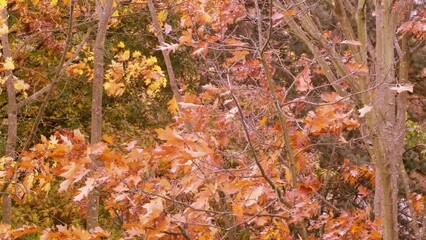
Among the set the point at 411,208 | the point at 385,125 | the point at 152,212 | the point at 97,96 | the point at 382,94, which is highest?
the point at 382,94

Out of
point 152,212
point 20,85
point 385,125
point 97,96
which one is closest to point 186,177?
point 152,212

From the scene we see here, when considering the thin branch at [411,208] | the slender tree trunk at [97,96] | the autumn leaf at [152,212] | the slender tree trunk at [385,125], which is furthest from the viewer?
the slender tree trunk at [97,96]

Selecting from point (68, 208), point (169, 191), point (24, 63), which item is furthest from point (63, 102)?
point (169, 191)

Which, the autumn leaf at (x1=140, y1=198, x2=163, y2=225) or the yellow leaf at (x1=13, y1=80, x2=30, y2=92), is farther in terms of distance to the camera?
the yellow leaf at (x1=13, y1=80, x2=30, y2=92)

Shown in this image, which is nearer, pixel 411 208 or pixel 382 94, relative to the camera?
pixel 382 94

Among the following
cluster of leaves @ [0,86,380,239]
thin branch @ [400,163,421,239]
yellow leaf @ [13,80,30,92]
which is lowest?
thin branch @ [400,163,421,239]

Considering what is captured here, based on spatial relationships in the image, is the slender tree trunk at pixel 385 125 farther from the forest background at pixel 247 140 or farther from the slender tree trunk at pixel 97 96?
the slender tree trunk at pixel 97 96

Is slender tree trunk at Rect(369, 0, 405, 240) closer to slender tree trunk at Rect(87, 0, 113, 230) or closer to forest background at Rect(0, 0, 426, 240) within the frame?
forest background at Rect(0, 0, 426, 240)

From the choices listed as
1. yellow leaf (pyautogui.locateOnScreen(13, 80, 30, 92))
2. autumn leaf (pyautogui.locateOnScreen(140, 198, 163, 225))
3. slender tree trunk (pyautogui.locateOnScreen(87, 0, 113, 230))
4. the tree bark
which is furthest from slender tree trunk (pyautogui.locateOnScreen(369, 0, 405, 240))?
yellow leaf (pyautogui.locateOnScreen(13, 80, 30, 92))

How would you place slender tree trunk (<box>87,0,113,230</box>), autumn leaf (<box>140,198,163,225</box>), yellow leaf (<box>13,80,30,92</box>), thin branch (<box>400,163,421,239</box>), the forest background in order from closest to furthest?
autumn leaf (<box>140,198,163,225</box>) → the forest background → thin branch (<box>400,163,421,239</box>) → slender tree trunk (<box>87,0,113,230</box>) → yellow leaf (<box>13,80,30,92</box>)

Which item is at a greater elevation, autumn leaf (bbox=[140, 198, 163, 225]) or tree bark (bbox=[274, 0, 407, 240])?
tree bark (bbox=[274, 0, 407, 240])

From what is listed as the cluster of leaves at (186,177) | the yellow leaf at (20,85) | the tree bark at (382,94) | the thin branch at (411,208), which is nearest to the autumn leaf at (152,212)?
the cluster of leaves at (186,177)

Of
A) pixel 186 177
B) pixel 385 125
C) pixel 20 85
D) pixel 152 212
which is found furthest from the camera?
pixel 20 85

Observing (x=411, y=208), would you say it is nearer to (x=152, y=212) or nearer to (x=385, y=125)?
(x=385, y=125)
